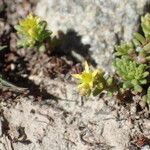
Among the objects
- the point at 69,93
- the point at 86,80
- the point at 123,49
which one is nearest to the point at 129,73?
the point at 123,49

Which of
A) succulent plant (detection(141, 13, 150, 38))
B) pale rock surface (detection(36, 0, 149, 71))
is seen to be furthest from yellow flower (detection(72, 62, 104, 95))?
succulent plant (detection(141, 13, 150, 38))

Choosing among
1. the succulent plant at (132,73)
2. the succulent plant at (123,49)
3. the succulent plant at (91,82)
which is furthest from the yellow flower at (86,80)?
the succulent plant at (123,49)

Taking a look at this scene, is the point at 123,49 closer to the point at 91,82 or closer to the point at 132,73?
the point at 132,73

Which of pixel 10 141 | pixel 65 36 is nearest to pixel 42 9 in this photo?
pixel 65 36

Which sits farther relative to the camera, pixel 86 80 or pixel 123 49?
pixel 123 49

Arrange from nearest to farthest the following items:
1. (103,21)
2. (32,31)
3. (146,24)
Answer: (146,24) < (32,31) < (103,21)

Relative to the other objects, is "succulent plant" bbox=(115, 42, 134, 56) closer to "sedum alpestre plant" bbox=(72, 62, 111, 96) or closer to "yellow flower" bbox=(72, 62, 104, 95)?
"sedum alpestre plant" bbox=(72, 62, 111, 96)

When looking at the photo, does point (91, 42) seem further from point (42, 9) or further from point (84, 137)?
point (84, 137)
